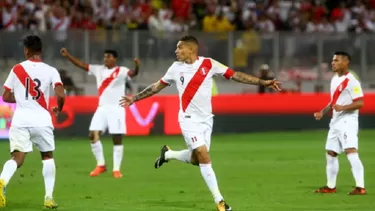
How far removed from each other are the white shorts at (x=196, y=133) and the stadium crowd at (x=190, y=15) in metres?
15.8

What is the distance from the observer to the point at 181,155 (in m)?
13.7

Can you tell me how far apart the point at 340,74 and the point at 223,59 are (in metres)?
14.4

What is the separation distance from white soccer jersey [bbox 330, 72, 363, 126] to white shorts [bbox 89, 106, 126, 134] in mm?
Answer: 4455

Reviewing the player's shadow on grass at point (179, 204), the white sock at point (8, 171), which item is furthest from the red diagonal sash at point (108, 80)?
the white sock at point (8, 171)

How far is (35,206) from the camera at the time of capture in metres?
13.3

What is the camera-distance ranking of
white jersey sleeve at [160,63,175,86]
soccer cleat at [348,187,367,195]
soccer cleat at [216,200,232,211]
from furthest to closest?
soccer cleat at [348,187,367,195] < white jersey sleeve at [160,63,175,86] < soccer cleat at [216,200,232,211]

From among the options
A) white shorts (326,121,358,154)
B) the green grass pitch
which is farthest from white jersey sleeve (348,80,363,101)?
the green grass pitch

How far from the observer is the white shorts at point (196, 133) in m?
12.9

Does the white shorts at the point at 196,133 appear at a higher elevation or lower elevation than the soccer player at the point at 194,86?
lower

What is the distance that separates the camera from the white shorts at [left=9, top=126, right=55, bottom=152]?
12648mm

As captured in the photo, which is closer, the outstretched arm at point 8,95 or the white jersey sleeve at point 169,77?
the outstretched arm at point 8,95

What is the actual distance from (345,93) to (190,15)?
16.6 meters

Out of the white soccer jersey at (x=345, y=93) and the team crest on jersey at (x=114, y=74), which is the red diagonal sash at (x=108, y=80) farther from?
the white soccer jersey at (x=345, y=93)

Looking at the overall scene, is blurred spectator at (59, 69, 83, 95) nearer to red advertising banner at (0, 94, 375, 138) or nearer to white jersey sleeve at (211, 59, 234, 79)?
red advertising banner at (0, 94, 375, 138)
